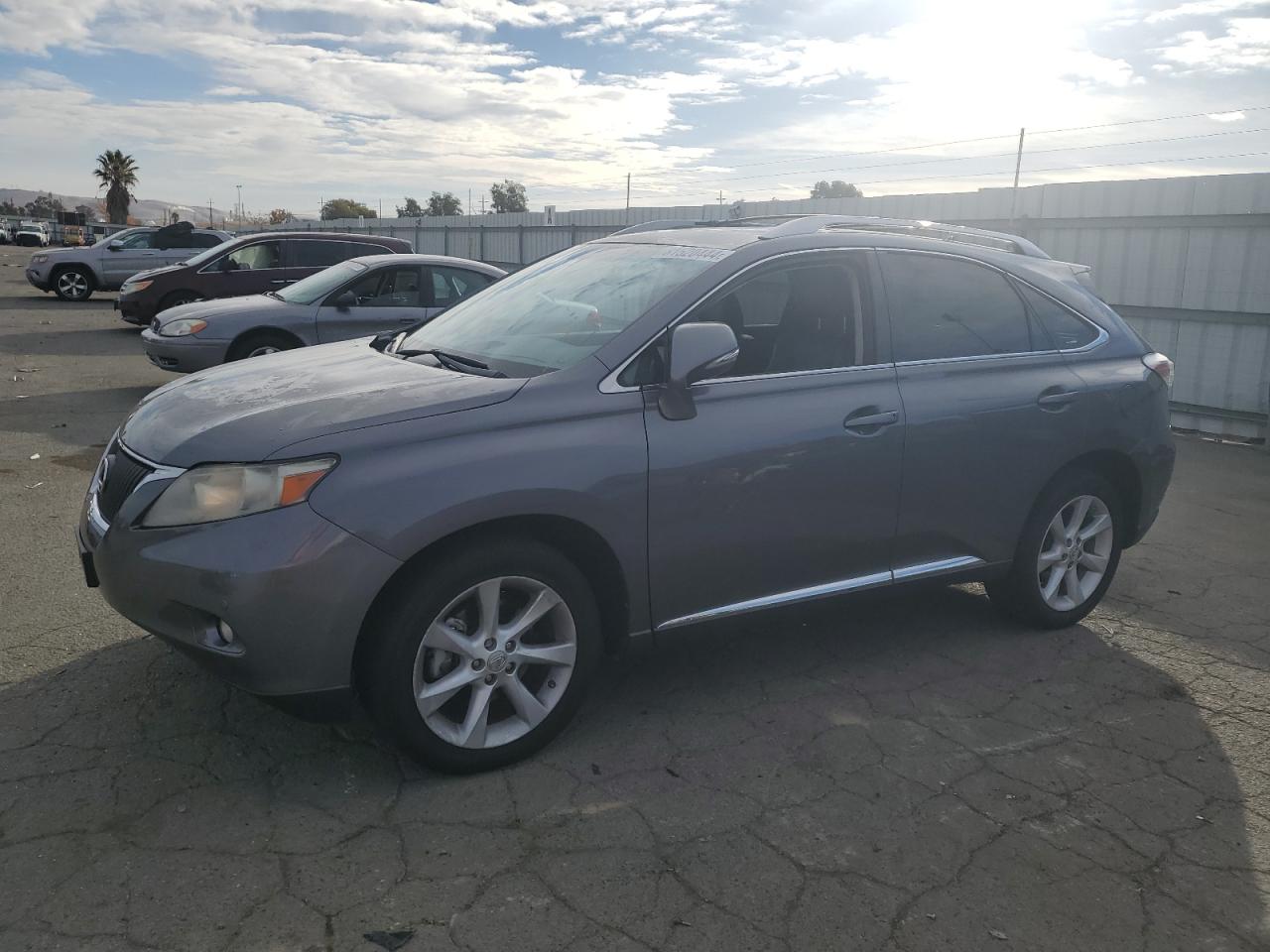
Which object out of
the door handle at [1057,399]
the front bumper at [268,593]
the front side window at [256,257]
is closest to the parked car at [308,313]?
the front side window at [256,257]

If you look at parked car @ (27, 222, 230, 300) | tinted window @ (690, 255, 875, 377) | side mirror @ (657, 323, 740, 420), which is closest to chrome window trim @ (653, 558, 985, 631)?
side mirror @ (657, 323, 740, 420)

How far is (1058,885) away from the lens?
2986 mm

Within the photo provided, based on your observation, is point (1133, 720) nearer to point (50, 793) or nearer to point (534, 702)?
point (534, 702)

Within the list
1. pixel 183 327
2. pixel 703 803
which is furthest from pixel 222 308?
pixel 703 803

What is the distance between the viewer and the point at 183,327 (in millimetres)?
9883

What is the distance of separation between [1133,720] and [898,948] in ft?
→ 6.14

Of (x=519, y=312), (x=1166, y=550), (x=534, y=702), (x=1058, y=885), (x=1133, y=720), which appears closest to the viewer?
(x=1058, y=885)

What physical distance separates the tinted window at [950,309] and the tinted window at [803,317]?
0.55 feet

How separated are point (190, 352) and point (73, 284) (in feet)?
46.6

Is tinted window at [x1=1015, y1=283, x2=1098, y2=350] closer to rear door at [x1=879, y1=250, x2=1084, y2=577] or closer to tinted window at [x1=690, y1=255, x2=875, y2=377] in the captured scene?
rear door at [x1=879, y1=250, x2=1084, y2=577]

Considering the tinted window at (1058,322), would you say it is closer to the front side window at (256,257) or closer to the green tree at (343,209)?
the front side window at (256,257)

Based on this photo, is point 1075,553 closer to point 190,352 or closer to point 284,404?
point 284,404

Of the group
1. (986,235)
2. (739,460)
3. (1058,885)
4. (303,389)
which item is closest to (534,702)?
(739,460)

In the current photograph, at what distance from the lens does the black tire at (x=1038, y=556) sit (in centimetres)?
473
